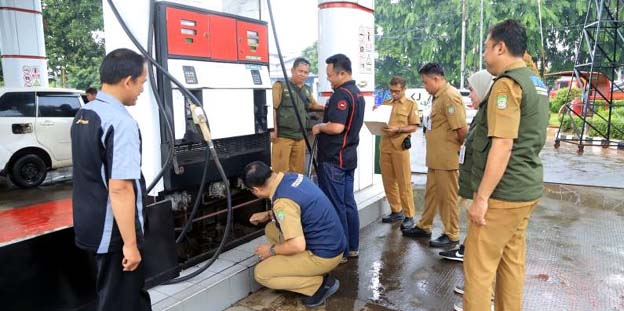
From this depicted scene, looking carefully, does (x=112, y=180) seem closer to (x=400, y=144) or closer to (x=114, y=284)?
(x=114, y=284)

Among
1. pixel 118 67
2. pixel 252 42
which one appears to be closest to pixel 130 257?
pixel 118 67

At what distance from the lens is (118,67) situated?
1881mm

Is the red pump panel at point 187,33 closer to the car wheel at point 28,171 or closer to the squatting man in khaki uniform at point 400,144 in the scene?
the squatting man in khaki uniform at point 400,144

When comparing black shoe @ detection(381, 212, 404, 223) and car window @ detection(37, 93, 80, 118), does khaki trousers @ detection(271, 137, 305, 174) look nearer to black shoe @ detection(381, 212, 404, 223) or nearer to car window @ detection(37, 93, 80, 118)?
black shoe @ detection(381, 212, 404, 223)

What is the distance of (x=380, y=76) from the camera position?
27922mm

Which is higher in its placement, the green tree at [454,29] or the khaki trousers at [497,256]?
the green tree at [454,29]

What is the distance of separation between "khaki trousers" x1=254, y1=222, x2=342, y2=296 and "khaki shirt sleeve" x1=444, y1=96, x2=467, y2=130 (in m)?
1.60

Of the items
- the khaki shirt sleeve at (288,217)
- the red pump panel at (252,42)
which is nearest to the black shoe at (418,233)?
the khaki shirt sleeve at (288,217)

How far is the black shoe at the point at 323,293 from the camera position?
9.78 ft

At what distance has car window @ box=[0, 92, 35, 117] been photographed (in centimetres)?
632

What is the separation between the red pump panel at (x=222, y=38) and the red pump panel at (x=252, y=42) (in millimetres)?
66

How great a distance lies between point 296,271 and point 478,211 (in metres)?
1.24

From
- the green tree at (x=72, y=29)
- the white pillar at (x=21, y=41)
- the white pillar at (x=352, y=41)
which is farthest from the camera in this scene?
the green tree at (x=72, y=29)

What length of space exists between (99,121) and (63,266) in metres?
0.93
